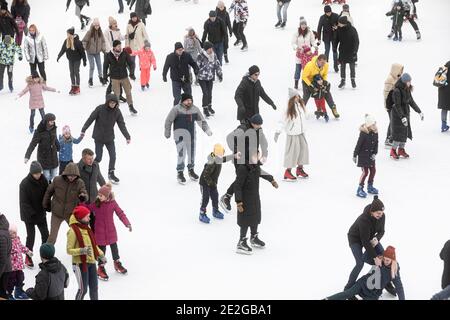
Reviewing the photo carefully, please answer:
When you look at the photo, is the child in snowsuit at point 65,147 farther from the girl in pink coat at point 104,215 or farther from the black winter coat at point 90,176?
the girl in pink coat at point 104,215

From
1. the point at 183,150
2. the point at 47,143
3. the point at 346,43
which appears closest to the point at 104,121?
the point at 47,143

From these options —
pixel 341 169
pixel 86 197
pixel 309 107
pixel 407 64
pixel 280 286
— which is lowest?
pixel 280 286

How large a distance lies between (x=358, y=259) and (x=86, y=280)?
3196 mm

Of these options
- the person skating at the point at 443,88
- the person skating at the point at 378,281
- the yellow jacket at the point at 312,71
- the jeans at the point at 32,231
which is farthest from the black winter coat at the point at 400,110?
the jeans at the point at 32,231

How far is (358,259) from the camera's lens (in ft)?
37.6

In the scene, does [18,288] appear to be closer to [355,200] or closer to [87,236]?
[87,236]

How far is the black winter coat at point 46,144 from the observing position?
14109 millimetres

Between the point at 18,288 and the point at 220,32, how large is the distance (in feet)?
33.8

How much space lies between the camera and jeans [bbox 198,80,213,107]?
18141 mm

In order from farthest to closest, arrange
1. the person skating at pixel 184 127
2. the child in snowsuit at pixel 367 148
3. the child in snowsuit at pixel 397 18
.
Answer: the child in snowsuit at pixel 397 18 → the person skating at pixel 184 127 → the child in snowsuit at pixel 367 148

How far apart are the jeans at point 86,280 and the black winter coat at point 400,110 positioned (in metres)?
6.93

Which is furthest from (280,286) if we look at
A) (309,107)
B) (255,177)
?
(309,107)

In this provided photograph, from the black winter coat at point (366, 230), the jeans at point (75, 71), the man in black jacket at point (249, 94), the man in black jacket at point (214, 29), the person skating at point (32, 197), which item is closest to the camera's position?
the black winter coat at point (366, 230)

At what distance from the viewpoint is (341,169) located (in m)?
16.0
